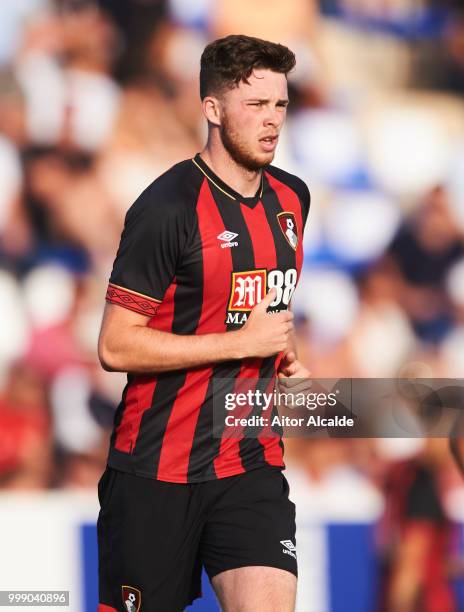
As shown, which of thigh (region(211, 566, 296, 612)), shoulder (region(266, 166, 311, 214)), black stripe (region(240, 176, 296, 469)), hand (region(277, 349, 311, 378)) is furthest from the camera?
shoulder (region(266, 166, 311, 214))

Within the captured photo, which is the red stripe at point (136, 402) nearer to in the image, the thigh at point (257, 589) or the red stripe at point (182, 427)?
the red stripe at point (182, 427)

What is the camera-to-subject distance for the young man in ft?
9.57

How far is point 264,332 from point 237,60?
29.0 inches

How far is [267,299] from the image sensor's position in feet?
9.73

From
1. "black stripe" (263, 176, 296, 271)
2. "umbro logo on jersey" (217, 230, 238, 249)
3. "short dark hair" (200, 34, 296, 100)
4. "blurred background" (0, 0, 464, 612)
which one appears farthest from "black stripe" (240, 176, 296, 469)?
"blurred background" (0, 0, 464, 612)

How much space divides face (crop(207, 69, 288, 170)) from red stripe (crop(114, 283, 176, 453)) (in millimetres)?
497

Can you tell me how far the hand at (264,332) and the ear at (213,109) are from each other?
54 cm

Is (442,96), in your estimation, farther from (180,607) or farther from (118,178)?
(180,607)

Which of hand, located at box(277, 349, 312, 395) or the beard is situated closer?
the beard

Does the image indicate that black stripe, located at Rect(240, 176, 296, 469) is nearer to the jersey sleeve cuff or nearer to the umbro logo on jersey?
the umbro logo on jersey

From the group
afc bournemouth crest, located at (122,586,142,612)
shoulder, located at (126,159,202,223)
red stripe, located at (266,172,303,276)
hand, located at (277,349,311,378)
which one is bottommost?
afc bournemouth crest, located at (122,586,142,612)

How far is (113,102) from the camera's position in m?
4.70

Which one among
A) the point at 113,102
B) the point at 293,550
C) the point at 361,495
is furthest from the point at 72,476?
the point at 293,550

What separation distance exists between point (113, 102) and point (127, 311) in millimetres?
1985
